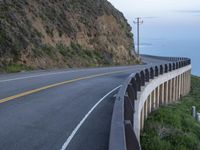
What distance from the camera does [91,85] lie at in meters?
21.7

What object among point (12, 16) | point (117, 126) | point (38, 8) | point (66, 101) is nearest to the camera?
point (117, 126)

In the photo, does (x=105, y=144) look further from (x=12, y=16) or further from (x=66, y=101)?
(x=12, y=16)

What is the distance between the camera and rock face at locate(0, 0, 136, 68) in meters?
33.1

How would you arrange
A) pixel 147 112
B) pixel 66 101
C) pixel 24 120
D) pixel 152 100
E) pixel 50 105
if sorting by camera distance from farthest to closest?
pixel 152 100
pixel 147 112
pixel 66 101
pixel 50 105
pixel 24 120

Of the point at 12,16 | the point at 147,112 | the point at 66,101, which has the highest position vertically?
the point at 12,16

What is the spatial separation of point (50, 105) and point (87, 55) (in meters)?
32.3

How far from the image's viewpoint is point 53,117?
40.3 feet

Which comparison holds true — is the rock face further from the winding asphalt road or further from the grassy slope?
the grassy slope

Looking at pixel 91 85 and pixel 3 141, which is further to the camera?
pixel 91 85

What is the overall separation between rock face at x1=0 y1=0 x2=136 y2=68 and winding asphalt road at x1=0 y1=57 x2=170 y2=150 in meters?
12.3

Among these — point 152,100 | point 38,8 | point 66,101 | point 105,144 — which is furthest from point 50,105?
point 38,8

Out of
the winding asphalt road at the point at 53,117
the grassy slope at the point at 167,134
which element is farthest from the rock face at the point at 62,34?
the grassy slope at the point at 167,134

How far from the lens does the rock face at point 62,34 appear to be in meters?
33.1

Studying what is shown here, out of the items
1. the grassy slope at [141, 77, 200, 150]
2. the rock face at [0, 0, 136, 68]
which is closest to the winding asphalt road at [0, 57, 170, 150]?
the grassy slope at [141, 77, 200, 150]
